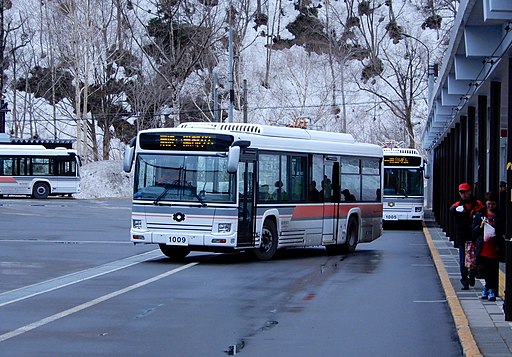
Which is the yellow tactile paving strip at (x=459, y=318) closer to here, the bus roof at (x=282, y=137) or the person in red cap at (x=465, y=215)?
the person in red cap at (x=465, y=215)

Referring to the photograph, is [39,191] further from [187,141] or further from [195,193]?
[195,193]

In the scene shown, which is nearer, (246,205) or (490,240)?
(490,240)

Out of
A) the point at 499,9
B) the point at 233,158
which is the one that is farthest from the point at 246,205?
the point at 499,9

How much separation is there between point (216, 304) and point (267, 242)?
7.99 m

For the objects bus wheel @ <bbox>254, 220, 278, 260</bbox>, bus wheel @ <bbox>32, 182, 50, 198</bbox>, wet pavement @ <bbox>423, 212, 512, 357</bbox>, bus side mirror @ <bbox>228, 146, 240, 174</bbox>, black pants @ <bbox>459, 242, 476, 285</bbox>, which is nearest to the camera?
wet pavement @ <bbox>423, 212, 512, 357</bbox>

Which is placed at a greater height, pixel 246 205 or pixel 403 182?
pixel 403 182

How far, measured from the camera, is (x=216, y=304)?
15.0m

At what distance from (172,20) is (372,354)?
66258mm

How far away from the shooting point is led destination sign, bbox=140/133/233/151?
70.7ft

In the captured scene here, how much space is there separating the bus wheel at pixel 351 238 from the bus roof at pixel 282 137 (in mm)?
1877

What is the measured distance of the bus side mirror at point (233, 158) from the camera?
20.7 metres

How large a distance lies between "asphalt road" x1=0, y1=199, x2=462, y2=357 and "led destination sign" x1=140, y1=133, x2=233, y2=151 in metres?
2.53

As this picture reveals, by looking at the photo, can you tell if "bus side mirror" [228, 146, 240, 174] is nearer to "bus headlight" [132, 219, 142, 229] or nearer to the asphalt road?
the asphalt road

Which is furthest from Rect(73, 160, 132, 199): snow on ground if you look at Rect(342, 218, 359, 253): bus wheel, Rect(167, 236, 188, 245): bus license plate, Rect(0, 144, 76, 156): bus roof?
Rect(167, 236, 188, 245): bus license plate
